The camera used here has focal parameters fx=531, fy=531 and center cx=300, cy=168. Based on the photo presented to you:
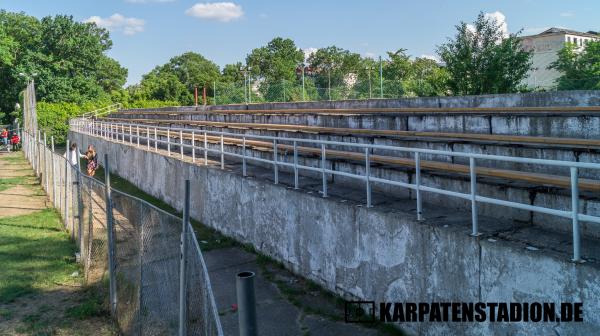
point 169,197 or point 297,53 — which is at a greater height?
point 297,53

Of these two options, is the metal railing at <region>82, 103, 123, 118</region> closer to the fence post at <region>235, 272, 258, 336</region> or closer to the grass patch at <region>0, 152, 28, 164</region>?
the grass patch at <region>0, 152, 28, 164</region>

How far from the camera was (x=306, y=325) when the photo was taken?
6762 millimetres

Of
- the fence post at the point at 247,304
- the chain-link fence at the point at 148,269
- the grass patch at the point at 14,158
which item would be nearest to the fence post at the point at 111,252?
the chain-link fence at the point at 148,269

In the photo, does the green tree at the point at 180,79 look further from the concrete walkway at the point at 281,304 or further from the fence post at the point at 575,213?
the fence post at the point at 575,213

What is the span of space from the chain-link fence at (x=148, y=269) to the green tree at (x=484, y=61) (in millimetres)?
15152

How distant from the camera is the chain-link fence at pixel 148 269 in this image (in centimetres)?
422

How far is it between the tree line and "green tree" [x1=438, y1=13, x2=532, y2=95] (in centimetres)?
4

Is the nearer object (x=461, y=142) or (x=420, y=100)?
(x=461, y=142)

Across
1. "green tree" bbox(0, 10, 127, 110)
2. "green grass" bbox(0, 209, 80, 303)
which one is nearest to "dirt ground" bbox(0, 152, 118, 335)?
"green grass" bbox(0, 209, 80, 303)

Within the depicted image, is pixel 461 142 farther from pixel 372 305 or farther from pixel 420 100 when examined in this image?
pixel 420 100

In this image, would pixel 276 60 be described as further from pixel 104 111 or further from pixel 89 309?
pixel 89 309

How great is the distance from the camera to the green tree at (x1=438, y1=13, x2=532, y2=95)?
62.6 ft

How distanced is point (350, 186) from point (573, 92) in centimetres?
481

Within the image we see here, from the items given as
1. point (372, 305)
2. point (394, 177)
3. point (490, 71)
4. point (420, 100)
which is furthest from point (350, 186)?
point (490, 71)
